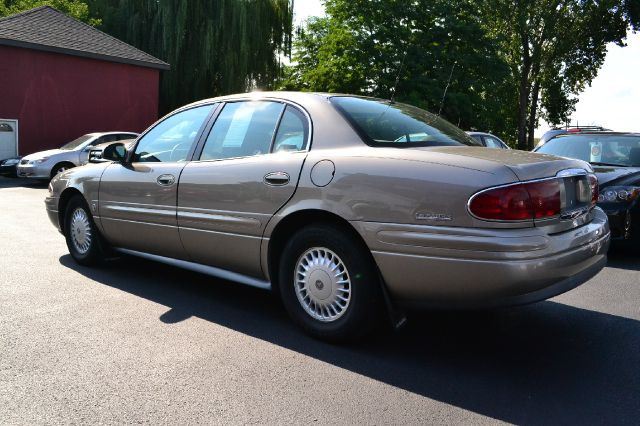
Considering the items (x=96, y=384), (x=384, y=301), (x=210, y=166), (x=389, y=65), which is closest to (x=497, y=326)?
(x=384, y=301)

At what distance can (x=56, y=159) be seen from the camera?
14.6 m

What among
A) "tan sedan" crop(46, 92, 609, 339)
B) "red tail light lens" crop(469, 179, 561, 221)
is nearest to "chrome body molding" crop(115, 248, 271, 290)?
"tan sedan" crop(46, 92, 609, 339)

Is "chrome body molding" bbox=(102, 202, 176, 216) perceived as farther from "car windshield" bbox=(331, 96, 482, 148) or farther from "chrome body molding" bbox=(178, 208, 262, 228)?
"car windshield" bbox=(331, 96, 482, 148)

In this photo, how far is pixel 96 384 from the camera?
304cm

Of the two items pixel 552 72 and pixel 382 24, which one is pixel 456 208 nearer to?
pixel 382 24

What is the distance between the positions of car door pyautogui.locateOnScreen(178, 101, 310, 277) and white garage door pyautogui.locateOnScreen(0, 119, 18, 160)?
54.6 feet

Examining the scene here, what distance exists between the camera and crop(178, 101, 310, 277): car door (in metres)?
3.88

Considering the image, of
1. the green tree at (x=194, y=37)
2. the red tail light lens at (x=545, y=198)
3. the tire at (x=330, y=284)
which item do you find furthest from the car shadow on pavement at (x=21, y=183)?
the red tail light lens at (x=545, y=198)

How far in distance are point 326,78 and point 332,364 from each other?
26.4m

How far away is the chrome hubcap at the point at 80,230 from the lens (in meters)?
5.54

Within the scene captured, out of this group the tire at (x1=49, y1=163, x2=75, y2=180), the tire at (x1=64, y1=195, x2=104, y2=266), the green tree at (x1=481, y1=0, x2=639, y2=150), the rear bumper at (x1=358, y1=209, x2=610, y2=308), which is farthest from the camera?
the green tree at (x1=481, y1=0, x2=639, y2=150)

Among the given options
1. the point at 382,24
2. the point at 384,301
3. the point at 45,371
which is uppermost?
the point at 382,24

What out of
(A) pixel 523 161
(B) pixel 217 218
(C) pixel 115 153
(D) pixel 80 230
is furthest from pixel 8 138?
(A) pixel 523 161

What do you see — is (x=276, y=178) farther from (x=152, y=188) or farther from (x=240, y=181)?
(x=152, y=188)
